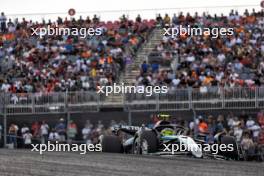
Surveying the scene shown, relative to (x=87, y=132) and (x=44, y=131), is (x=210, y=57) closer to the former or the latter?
(x=87, y=132)

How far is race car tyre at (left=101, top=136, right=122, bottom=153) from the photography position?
19.8 meters

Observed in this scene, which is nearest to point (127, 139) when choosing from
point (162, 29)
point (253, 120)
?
point (253, 120)

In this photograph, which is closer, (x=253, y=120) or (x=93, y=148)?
(x=93, y=148)

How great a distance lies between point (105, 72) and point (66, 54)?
3194 mm

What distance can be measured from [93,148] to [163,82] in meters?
5.39

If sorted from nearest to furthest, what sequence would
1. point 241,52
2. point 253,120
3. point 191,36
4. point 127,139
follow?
point 127,139
point 253,120
point 241,52
point 191,36

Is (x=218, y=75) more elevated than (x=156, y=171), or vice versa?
(x=218, y=75)

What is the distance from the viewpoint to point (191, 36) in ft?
108

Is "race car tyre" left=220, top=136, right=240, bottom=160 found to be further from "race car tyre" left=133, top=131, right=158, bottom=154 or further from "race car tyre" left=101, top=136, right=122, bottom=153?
"race car tyre" left=101, top=136, right=122, bottom=153

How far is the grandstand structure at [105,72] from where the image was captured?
88.9 ft

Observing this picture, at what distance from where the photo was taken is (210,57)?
3031 centimetres

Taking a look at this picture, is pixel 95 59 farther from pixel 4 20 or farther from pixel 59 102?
pixel 4 20

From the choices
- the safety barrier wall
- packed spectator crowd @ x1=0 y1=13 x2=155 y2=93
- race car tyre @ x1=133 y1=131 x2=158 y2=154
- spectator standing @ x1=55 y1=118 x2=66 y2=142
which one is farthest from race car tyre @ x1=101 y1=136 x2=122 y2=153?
packed spectator crowd @ x1=0 y1=13 x2=155 y2=93

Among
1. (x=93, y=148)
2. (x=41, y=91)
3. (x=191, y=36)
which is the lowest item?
(x=93, y=148)
